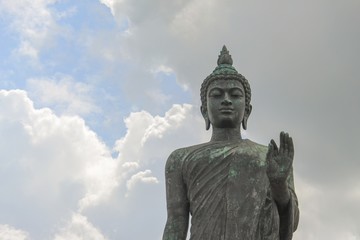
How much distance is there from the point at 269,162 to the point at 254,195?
92cm

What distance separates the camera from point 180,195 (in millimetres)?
11977

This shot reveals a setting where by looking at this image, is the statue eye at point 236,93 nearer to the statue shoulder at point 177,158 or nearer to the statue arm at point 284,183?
the statue shoulder at point 177,158

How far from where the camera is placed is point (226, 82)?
12.4 metres

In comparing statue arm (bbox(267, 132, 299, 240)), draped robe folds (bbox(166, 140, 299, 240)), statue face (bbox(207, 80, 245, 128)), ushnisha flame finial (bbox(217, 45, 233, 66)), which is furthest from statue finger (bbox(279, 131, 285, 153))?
ushnisha flame finial (bbox(217, 45, 233, 66))

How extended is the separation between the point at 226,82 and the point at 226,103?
0.39m

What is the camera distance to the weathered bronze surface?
36.4ft

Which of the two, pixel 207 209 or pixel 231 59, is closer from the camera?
pixel 207 209

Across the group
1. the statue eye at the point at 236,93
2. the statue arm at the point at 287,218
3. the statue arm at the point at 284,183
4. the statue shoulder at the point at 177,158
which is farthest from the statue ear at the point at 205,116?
the statue arm at the point at 287,218

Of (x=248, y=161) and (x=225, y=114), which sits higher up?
(x=225, y=114)

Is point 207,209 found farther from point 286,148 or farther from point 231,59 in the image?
point 231,59

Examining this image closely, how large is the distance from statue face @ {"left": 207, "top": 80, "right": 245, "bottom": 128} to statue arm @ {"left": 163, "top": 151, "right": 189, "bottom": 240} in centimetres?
93

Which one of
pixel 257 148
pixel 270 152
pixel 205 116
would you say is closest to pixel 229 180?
pixel 257 148

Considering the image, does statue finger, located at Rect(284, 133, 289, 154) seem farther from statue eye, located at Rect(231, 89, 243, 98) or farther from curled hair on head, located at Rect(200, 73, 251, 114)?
curled hair on head, located at Rect(200, 73, 251, 114)

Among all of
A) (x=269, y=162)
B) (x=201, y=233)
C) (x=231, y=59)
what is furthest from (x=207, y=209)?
(x=231, y=59)
